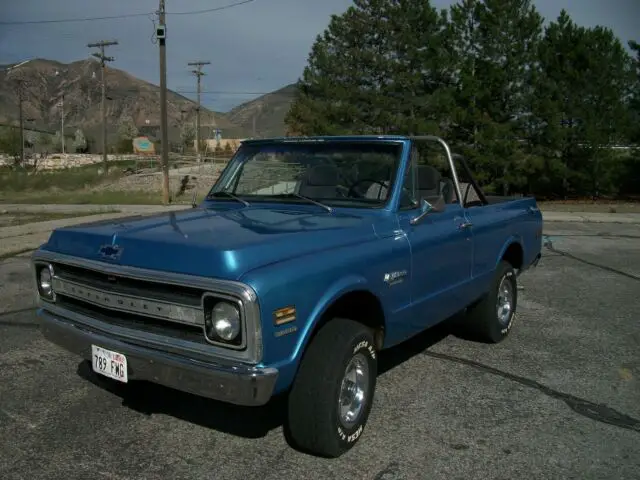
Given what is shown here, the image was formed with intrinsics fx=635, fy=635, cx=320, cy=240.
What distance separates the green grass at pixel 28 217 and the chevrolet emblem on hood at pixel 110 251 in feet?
45.0

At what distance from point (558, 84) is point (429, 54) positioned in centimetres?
511

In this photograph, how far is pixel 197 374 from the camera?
9.70 ft

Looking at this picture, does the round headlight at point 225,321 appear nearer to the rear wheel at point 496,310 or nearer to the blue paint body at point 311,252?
the blue paint body at point 311,252

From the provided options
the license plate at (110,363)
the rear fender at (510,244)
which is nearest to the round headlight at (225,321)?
the license plate at (110,363)

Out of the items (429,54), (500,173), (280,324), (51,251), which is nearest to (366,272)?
(280,324)

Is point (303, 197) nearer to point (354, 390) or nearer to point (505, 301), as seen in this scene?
point (354, 390)

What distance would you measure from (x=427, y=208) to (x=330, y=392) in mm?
1618

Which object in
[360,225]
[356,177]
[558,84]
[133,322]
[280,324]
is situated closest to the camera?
[280,324]

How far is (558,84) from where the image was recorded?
23.3 metres

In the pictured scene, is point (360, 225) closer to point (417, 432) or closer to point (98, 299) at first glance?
point (417, 432)

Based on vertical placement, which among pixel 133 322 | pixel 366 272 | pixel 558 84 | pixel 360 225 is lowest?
pixel 133 322

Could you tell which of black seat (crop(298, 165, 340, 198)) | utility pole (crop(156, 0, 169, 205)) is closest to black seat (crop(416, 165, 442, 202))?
black seat (crop(298, 165, 340, 198))

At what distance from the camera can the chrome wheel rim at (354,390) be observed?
3510mm

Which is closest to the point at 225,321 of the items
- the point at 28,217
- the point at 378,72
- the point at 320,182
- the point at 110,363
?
the point at 110,363
